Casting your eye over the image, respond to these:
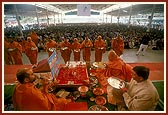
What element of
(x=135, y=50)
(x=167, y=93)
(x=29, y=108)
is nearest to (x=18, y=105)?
(x=29, y=108)

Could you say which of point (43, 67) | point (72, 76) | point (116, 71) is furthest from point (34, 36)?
point (116, 71)

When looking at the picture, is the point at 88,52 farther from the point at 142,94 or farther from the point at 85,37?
the point at 142,94

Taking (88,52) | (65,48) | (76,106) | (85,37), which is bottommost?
(76,106)

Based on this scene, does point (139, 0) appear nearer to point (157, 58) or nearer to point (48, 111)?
point (48, 111)

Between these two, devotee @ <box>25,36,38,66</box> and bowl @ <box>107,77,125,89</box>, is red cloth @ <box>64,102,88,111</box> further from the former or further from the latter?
devotee @ <box>25,36,38,66</box>

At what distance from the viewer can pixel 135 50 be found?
4.02 meters

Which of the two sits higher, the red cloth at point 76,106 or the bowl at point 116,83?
the bowl at point 116,83

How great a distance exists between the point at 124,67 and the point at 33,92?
131 centimetres

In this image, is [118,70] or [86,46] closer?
[118,70]


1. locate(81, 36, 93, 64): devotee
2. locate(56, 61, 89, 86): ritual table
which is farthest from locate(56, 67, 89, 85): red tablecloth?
locate(81, 36, 93, 64): devotee

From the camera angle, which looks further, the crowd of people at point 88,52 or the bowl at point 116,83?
the bowl at point 116,83

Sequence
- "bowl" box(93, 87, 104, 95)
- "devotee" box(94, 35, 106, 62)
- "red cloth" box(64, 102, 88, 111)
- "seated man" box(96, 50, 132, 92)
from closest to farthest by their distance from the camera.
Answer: "red cloth" box(64, 102, 88, 111)
"bowl" box(93, 87, 104, 95)
"seated man" box(96, 50, 132, 92)
"devotee" box(94, 35, 106, 62)

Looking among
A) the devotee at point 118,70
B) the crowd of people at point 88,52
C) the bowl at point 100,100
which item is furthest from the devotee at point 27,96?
the devotee at point 118,70

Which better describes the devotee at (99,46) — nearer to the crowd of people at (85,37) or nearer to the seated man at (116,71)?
the crowd of people at (85,37)
